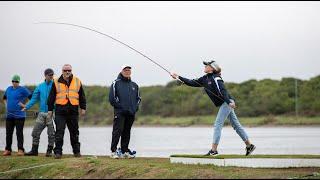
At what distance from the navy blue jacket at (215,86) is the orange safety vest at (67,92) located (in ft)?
8.08

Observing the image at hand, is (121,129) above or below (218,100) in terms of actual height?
below

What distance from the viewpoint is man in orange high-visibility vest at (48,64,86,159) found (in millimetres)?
16750

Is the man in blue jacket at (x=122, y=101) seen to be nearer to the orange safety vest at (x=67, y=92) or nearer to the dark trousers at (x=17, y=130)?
the orange safety vest at (x=67, y=92)

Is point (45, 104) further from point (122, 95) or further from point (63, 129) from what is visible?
point (122, 95)

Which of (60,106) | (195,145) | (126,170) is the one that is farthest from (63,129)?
(195,145)

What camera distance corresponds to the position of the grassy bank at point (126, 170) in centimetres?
1306

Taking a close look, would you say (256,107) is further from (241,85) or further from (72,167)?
(72,167)

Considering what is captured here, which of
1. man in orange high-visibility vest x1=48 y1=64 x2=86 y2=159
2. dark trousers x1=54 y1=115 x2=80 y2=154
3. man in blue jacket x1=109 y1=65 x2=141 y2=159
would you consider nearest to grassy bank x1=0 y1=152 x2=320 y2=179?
dark trousers x1=54 y1=115 x2=80 y2=154

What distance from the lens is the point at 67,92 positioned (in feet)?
55.1

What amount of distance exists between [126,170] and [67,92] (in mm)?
3358

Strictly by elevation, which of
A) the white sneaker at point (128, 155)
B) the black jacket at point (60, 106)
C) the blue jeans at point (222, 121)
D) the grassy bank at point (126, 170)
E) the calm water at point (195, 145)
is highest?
the black jacket at point (60, 106)

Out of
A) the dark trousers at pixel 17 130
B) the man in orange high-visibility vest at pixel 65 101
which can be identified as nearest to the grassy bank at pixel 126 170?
A: the man in orange high-visibility vest at pixel 65 101

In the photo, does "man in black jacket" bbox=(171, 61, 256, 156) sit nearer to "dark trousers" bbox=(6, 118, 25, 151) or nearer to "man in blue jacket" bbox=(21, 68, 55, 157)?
"man in blue jacket" bbox=(21, 68, 55, 157)

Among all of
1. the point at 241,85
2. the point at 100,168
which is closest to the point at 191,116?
the point at 241,85
